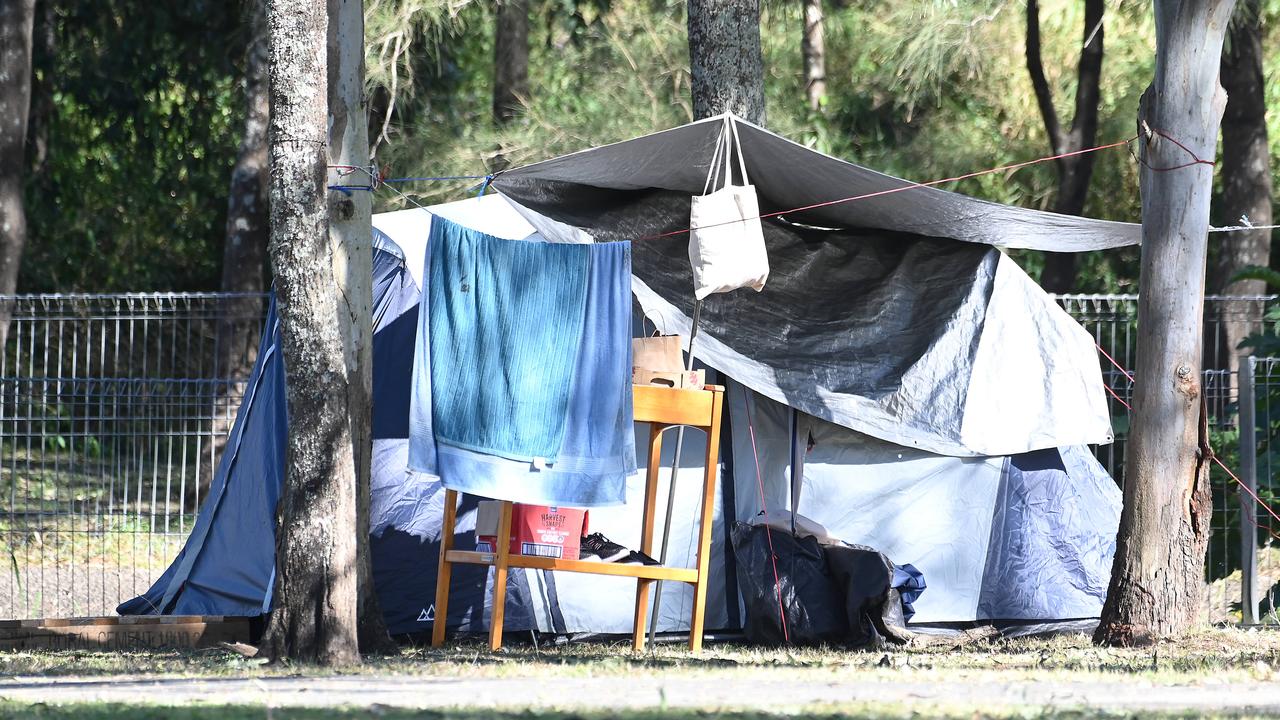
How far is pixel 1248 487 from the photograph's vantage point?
683cm

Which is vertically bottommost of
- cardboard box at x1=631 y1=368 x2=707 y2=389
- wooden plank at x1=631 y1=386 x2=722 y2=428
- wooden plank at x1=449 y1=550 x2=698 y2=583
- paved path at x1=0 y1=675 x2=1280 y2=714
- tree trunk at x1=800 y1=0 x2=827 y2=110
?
paved path at x1=0 y1=675 x2=1280 y2=714

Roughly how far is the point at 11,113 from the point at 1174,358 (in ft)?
26.6

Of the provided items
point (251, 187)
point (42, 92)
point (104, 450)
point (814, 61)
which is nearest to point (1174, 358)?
point (104, 450)

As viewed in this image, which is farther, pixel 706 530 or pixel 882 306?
pixel 882 306

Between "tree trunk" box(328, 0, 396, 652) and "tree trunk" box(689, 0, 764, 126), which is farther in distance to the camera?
"tree trunk" box(689, 0, 764, 126)

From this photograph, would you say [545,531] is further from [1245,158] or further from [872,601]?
[1245,158]

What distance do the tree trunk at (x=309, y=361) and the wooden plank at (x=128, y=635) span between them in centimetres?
90

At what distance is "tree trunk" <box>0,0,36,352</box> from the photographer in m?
9.88

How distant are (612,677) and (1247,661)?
2.26 metres

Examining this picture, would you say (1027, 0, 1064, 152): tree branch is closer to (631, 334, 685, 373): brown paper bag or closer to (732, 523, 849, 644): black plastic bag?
(732, 523, 849, 644): black plastic bag

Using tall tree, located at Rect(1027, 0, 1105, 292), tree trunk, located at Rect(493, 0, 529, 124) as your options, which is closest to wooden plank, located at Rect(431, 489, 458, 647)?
tall tree, located at Rect(1027, 0, 1105, 292)

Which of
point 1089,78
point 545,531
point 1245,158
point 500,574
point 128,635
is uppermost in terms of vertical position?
point 1089,78

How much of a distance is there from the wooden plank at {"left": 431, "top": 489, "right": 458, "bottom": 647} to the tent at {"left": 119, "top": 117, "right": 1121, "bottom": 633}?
0.32m

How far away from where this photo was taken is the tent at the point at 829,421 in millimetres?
6125
